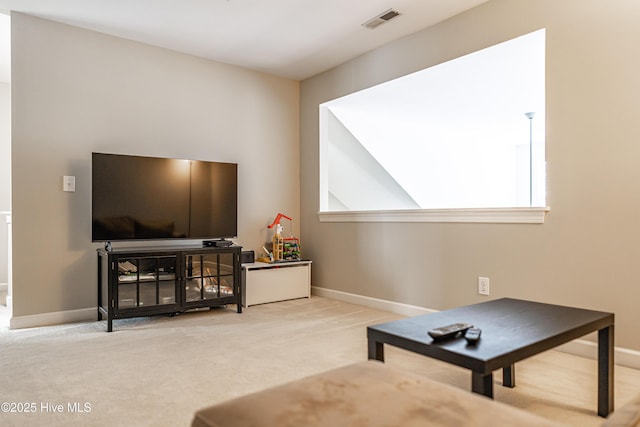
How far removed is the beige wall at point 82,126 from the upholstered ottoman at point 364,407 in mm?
2957

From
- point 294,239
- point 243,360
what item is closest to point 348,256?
point 294,239

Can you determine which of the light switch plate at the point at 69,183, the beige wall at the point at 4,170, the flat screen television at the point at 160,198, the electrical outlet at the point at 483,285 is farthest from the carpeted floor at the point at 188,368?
the beige wall at the point at 4,170

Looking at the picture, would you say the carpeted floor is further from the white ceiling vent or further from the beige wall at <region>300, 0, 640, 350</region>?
the white ceiling vent

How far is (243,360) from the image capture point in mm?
2455

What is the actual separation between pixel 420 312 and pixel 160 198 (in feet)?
7.46

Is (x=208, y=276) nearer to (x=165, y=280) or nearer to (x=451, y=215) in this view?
(x=165, y=280)

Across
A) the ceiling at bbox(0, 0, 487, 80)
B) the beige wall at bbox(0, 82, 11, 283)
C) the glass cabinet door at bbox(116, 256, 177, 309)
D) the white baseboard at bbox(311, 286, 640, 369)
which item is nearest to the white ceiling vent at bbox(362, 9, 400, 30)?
the ceiling at bbox(0, 0, 487, 80)

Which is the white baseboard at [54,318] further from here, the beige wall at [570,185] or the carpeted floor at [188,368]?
the beige wall at [570,185]

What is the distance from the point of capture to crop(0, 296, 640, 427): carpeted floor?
184cm

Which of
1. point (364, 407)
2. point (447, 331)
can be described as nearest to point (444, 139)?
point (447, 331)

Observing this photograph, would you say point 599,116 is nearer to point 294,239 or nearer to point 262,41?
point 262,41

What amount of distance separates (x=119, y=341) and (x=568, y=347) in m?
2.81

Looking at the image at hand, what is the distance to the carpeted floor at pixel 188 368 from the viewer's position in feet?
6.04

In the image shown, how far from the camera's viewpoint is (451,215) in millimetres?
3279
